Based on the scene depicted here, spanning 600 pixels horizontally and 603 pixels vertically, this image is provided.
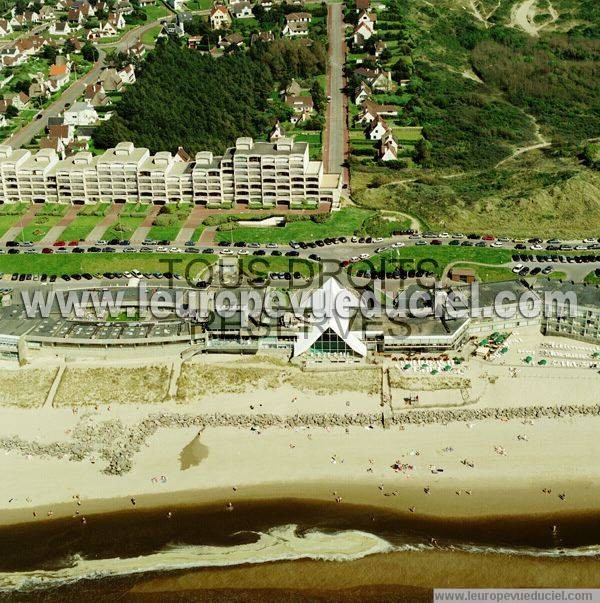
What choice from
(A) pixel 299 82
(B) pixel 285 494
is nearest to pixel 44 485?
(B) pixel 285 494

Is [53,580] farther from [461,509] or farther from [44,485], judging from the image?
[461,509]

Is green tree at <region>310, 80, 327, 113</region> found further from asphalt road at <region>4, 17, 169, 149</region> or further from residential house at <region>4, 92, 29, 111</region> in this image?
residential house at <region>4, 92, 29, 111</region>

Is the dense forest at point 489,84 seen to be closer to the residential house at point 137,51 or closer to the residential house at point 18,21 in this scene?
the residential house at point 137,51

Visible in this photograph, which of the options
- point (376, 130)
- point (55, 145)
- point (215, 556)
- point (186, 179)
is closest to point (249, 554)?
point (215, 556)

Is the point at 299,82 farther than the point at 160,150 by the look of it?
Yes

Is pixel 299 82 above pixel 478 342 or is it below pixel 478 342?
above

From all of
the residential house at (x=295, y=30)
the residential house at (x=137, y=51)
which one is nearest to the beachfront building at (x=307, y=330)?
the residential house at (x=137, y=51)
